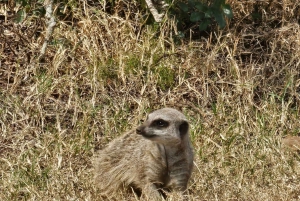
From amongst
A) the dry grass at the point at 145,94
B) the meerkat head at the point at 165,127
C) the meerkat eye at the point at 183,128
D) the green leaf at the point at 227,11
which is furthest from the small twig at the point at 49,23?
the meerkat eye at the point at 183,128

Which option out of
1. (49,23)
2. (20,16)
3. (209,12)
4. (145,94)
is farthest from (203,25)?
(20,16)

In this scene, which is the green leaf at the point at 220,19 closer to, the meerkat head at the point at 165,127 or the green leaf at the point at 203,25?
the green leaf at the point at 203,25

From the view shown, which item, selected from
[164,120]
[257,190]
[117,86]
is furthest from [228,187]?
[117,86]

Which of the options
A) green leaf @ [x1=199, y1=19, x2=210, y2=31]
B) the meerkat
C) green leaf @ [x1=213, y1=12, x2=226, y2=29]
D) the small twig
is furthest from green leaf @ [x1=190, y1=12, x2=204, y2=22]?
the meerkat

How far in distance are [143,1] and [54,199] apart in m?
2.74

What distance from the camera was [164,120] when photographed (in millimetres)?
5043

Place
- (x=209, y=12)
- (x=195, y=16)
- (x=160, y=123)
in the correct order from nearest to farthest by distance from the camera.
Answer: (x=160, y=123)
(x=209, y=12)
(x=195, y=16)

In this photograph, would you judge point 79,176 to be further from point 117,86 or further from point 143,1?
point 143,1

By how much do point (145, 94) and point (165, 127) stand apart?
1.61 metres

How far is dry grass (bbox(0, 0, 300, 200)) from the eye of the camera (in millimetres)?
5637

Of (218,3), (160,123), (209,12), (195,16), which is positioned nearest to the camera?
(160,123)

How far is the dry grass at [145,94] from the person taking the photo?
564cm

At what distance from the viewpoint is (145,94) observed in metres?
6.62

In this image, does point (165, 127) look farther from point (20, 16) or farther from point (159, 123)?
point (20, 16)
